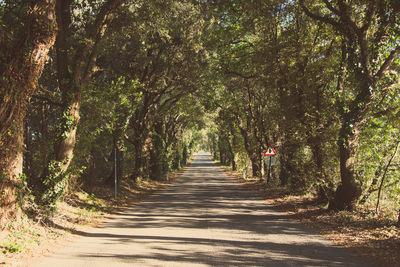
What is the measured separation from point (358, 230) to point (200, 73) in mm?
14252

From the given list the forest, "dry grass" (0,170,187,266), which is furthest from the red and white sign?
"dry grass" (0,170,187,266)

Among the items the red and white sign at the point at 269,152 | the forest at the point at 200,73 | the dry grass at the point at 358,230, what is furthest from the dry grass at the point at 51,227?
the red and white sign at the point at 269,152

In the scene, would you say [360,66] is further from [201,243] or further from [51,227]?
[51,227]

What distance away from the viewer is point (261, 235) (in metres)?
8.37

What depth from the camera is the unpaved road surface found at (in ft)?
20.3

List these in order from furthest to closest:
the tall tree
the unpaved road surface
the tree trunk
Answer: the tall tree < the tree trunk < the unpaved road surface

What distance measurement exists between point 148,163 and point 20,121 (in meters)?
20.3

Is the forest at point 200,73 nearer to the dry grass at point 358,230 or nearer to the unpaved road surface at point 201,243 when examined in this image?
the dry grass at point 358,230

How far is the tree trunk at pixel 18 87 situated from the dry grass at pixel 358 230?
26.0ft

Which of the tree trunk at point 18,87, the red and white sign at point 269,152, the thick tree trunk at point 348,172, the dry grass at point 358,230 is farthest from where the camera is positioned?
the red and white sign at point 269,152

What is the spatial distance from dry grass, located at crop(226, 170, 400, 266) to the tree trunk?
792cm

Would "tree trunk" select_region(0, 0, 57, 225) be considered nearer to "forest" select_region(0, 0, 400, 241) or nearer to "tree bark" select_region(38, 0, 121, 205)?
"forest" select_region(0, 0, 400, 241)

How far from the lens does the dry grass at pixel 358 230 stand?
6.77 metres

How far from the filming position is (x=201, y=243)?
294 inches
